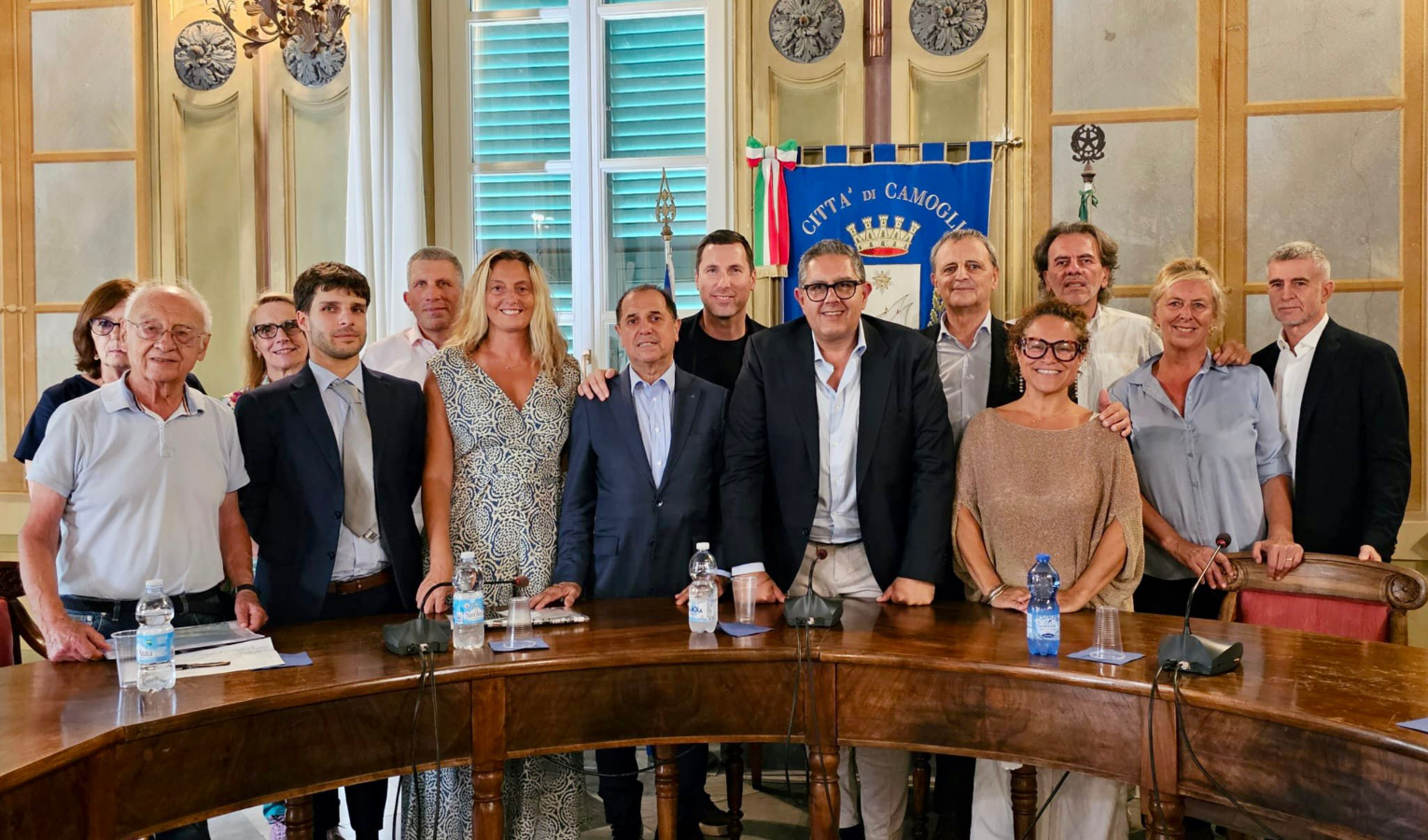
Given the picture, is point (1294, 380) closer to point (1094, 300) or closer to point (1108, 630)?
point (1094, 300)

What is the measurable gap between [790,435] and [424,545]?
3.38 ft

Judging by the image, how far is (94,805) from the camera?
1.99m

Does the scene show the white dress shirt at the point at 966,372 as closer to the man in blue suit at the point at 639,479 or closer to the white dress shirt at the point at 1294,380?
the man in blue suit at the point at 639,479

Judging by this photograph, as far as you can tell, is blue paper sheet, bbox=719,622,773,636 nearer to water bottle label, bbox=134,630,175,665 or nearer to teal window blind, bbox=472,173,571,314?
water bottle label, bbox=134,630,175,665

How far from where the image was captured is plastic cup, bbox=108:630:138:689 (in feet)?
7.58

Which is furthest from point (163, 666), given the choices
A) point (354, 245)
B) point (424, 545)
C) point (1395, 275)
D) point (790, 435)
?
point (1395, 275)

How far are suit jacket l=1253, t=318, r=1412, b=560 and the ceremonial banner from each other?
1720 millimetres

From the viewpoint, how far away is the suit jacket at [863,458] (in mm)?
3088

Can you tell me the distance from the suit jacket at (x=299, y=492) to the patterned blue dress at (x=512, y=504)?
0.60 feet

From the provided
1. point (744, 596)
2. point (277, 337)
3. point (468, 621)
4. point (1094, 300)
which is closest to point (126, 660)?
point (468, 621)

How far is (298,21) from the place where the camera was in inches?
207

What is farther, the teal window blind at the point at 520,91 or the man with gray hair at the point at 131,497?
the teal window blind at the point at 520,91

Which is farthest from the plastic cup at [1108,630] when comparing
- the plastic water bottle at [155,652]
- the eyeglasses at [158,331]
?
the eyeglasses at [158,331]

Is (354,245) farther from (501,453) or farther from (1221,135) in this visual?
(1221,135)
